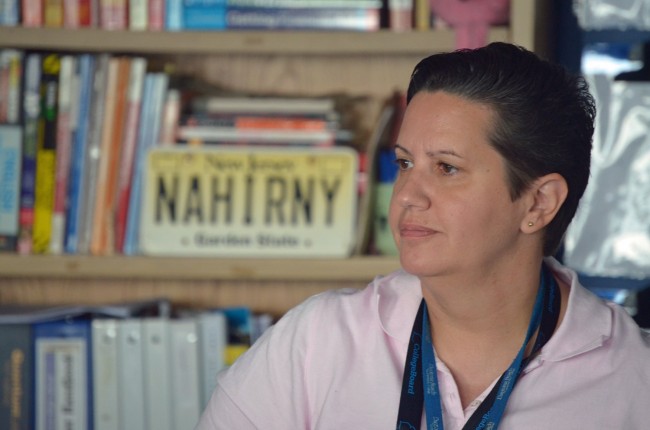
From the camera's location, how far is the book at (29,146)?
2160mm

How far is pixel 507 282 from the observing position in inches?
62.2

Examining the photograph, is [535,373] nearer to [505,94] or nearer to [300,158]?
[505,94]

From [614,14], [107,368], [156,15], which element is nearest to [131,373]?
[107,368]

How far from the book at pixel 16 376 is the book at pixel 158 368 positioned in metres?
0.24

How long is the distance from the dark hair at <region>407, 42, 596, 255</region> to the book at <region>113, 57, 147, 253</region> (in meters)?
0.77

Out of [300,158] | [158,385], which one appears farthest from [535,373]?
[158,385]

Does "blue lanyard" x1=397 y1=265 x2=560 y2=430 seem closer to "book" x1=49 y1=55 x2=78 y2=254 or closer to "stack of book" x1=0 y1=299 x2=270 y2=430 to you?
"stack of book" x1=0 y1=299 x2=270 y2=430

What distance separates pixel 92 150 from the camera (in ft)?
7.11

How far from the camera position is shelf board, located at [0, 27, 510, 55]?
6.84ft

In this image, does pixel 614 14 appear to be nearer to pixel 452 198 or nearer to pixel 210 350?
pixel 452 198

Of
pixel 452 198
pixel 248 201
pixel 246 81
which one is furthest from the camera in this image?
pixel 246 81

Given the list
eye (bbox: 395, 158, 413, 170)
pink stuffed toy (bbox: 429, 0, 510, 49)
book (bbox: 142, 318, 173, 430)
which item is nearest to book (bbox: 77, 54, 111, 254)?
book (bbox: 142, 318, 173, 430)

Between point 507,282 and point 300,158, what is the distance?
682 mm

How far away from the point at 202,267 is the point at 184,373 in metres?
0.23
